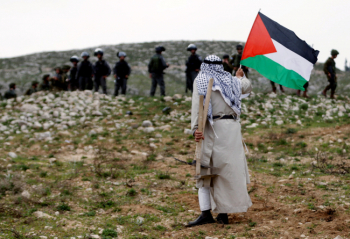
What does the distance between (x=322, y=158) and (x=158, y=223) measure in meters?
3.91

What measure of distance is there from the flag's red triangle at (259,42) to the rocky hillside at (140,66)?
16.3 m

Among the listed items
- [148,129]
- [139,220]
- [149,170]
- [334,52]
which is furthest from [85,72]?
[139,220]

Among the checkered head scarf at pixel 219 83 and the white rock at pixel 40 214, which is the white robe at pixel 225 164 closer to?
the checkered head scarf at pixel 219 83

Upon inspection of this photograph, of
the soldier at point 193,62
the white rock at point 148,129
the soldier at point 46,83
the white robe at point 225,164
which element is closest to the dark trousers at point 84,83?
the soldier at point 46,83

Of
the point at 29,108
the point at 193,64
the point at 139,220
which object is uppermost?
the point at 193,64

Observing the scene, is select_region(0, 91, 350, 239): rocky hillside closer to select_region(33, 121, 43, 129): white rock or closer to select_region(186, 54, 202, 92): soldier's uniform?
select_region(33, 121, 43, 129): white rock

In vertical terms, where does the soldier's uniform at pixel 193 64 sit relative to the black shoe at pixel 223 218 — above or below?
above

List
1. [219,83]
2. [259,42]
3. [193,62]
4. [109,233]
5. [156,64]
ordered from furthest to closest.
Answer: [156,64], [193,62], [259,42], [219,83], [109,233]

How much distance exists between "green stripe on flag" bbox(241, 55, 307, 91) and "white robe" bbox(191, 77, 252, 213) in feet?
3.78

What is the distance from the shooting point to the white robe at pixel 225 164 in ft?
12.9

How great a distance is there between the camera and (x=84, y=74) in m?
14.0

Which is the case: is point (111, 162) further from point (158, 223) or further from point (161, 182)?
point (158, 223)

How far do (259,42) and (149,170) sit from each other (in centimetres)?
302

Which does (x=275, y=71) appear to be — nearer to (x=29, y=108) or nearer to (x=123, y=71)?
(x=29, y=108)
